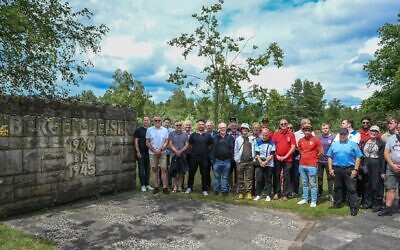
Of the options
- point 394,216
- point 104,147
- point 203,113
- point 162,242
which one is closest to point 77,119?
point 104,147

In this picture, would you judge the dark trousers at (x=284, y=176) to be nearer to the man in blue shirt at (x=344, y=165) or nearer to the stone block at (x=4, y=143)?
the man in blue shirt at (x=344, y=165)

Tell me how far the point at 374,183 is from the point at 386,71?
26513 mm

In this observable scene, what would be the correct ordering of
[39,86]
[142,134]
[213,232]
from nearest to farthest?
[39,86]
[213,232]
[142,134]

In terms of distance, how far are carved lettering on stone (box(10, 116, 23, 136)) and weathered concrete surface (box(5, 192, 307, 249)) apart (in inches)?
58.4

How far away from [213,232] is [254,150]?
3.22 meters

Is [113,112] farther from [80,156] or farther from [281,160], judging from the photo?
[281,160]

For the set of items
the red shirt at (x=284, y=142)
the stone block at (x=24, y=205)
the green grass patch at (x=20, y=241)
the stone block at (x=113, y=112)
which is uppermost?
the stone block at (x=113, y=112)

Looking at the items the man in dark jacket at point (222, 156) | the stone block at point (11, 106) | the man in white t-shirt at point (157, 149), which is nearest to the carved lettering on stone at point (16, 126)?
the stone block at point (11, 106)

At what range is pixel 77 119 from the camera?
27.0 ft

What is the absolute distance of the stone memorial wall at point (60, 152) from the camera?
6805mm

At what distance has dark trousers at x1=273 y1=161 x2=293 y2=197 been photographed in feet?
29.3

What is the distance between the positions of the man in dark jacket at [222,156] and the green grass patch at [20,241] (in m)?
4.52

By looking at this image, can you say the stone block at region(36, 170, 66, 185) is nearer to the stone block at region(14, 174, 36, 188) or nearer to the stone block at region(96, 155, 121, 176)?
the stone block at region(14, 174, 36, 188)

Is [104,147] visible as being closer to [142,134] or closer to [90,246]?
[142,134]
